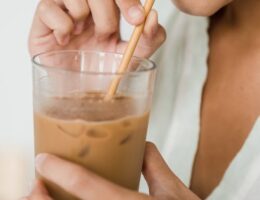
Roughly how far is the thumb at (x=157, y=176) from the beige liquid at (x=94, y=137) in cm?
8

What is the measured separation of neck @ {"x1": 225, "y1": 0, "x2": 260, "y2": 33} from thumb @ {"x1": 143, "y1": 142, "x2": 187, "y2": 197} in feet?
1.45

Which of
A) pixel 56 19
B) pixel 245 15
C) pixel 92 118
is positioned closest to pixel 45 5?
pixel 56 19

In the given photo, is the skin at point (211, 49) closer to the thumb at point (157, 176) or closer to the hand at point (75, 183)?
the thumb at point (157, 176)

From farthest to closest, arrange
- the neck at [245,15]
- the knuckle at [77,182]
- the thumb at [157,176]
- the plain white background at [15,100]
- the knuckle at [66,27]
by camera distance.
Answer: the plain white background at [15,100] < the neck at [245,15] < the knuckle at [66,27] < the thumb at [157,176] < the knuckle at [77,182]

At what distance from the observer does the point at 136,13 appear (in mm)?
625

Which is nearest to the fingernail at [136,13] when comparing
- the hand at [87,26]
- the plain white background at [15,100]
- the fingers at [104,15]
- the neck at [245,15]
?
the hand at [87,26]

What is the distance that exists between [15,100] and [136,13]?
2.94 feet

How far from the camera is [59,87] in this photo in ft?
1.75

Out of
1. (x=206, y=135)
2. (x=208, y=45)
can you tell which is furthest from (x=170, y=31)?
(x=206, y=135)

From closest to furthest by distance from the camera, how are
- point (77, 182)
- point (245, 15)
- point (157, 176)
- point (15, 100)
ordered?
point (77, 182) → point (157, 176) → point (245, 15) → point (15, 100)

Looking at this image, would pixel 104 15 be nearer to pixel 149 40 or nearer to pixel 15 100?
pixel 149 40

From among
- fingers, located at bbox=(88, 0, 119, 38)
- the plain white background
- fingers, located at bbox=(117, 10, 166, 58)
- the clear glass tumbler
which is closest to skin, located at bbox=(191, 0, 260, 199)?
fingers, located at bbox=(117, 10, 166, 58)

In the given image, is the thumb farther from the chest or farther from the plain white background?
A: the plain white background

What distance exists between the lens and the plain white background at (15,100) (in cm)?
141
